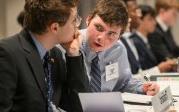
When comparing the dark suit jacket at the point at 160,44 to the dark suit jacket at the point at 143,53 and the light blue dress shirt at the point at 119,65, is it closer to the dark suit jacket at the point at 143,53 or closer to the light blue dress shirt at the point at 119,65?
the dark suit jacket at the point at 143,53

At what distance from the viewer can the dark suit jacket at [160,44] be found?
5.98m

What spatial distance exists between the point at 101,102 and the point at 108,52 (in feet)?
2.21

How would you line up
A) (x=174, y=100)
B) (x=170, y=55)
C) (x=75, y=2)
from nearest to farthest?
(x=75, y=2), (x=174, y=100), (x=170, y=55)

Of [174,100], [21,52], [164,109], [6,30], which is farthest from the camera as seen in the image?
Result: [6,30]

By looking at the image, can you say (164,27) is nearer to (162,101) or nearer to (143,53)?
(143,53)

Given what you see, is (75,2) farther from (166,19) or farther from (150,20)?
(166,19)

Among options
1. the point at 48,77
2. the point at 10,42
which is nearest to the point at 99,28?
the point at 48,77

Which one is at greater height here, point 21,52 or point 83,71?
point 21,52

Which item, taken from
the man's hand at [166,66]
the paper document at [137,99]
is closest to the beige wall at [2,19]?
the man's hand at [166,66]

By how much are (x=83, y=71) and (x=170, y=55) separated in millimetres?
4088

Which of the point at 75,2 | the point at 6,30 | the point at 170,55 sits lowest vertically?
the point at 170,55

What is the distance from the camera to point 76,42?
7.71ft

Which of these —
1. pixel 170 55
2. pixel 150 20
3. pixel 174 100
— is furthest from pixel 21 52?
pixel 170 55

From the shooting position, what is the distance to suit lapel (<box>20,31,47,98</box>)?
198 cm
